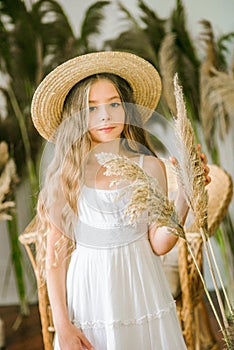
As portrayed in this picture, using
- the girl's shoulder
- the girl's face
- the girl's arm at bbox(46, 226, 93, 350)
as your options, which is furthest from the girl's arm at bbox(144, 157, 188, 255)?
the girl's arm at bbox(46, 226, 93, 350)

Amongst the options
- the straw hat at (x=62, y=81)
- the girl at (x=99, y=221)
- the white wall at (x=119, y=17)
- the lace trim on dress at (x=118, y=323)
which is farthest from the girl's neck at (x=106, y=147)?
the lace trim on dress at (x=118, y=323)

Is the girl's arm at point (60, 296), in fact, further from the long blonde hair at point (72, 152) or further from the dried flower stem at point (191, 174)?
the dried flower stem at point (191, 174)

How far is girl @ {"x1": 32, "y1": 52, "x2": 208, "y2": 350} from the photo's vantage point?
4.64ft

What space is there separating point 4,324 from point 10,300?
0.20 ft

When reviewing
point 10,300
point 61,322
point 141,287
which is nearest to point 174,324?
point 141,287

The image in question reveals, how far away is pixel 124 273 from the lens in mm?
1425

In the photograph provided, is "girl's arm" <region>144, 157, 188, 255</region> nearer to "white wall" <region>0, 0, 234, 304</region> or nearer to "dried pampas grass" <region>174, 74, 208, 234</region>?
"dried pampas grass" <region>174, 74, 208, 234</region>

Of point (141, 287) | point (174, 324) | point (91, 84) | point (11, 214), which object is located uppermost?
point (91, 84)

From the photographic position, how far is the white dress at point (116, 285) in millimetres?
1409

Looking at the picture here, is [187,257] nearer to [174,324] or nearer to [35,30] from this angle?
[174,324]

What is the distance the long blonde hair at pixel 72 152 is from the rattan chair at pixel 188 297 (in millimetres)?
40

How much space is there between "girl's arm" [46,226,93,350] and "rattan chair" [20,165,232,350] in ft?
0.10

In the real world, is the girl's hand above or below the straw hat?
below

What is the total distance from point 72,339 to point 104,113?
1.88ft
